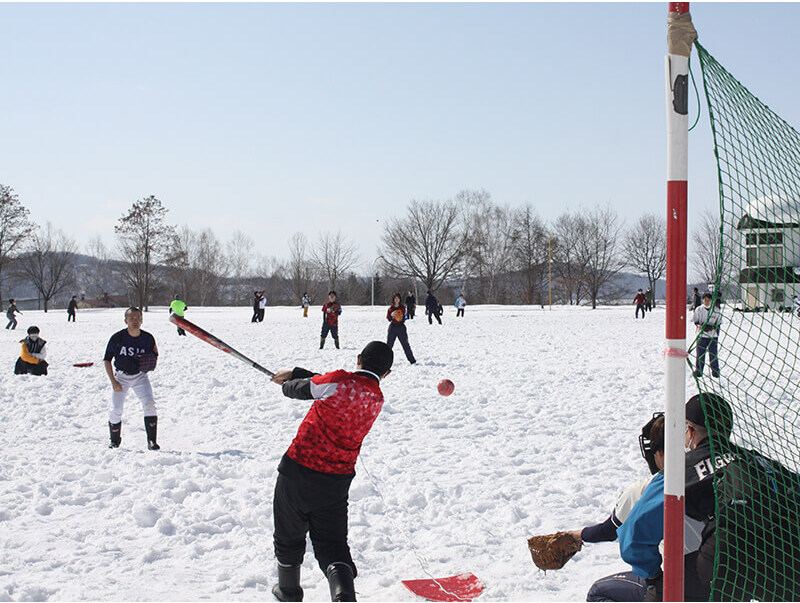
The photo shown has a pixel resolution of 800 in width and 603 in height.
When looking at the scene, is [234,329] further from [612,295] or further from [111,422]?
[612,295]

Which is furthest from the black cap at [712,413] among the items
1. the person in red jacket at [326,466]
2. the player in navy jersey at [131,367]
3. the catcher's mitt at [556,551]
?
the player in navy jersey at [131,367]

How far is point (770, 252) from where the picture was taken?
3.84 meters

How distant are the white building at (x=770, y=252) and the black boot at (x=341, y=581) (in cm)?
253

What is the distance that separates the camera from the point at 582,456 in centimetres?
690

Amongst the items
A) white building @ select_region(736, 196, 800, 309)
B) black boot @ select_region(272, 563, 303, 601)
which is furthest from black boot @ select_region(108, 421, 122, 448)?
white building @ select_region(736, 196, 800, 309)

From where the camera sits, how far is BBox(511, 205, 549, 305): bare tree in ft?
231

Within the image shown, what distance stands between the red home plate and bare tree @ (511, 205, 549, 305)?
220 feet

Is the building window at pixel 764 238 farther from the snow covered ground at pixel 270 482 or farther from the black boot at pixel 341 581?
the black boot at pixel 341 581

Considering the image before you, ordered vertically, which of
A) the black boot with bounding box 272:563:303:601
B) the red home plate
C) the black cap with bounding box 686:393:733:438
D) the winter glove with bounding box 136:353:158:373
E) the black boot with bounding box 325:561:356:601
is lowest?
the red home plate

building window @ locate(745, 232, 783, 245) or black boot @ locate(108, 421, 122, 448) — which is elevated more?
building window @ locate(745, 232, 783, 245)

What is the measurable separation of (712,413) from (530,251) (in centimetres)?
6929

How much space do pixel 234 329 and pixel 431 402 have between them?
18.0m

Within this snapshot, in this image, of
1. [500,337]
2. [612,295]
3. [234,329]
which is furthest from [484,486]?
[612,295]

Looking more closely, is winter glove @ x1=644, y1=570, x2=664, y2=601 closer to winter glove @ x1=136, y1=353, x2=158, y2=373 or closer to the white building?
the white building
